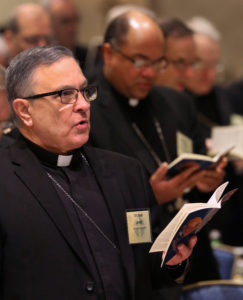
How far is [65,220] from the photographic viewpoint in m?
2.41

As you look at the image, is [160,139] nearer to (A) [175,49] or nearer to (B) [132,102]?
(B) [132,102]

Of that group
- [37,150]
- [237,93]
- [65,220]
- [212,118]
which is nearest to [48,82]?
[37,150]

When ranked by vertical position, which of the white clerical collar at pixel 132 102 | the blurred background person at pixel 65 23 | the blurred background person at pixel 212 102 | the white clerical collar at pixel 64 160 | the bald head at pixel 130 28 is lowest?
the blurred background person at pixel 212 102

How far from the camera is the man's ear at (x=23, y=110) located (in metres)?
2.56

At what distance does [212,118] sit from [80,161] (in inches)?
114

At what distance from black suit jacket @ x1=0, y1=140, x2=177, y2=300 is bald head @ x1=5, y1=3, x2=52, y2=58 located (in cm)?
220

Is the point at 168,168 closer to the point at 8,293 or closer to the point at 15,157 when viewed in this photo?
the point at 15,157

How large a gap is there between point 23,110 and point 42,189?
38cm

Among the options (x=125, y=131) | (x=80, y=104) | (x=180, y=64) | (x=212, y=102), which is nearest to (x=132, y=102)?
(x=125, y=131)

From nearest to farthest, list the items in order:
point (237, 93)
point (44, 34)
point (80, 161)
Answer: point (80, 161), point (44, 34), point (237, 93)

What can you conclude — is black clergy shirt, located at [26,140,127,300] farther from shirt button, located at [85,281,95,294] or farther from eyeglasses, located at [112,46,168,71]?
eyeglasses, located at [112,46,168,71]

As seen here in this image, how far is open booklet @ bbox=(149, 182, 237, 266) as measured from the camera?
2.34 metres

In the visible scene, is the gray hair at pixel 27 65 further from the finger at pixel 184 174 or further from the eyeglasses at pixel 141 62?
the finger at pixel 184 174

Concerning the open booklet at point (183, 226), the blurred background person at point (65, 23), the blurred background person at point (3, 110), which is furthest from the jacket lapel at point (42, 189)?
the blurred background person at point (65, 23)
